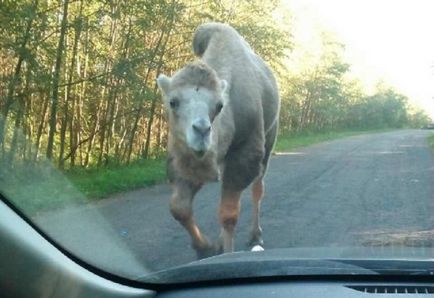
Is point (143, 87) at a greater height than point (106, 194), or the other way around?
point (143, 87)

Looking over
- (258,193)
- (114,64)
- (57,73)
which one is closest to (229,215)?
(258,193)

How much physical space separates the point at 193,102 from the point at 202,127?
0.27m

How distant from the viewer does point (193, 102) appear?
471cm

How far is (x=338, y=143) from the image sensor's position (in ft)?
61.6

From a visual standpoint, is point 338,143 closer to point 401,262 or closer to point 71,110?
point 71,110

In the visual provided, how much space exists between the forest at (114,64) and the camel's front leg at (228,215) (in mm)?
1737

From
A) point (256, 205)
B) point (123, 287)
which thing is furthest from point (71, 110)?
point (123, 287)

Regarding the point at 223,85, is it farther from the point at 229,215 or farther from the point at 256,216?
the point at 256,216

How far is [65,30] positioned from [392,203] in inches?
165

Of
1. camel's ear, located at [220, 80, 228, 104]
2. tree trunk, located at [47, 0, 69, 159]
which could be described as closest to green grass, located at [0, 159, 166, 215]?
camel's ear, located at [220, 80, 228, 104]

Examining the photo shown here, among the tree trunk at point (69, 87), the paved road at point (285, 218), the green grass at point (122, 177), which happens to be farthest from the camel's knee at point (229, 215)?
the tree trunk at point (69, 87)

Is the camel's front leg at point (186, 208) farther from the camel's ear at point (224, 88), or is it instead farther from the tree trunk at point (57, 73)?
the tree trunk at point (57, 73)

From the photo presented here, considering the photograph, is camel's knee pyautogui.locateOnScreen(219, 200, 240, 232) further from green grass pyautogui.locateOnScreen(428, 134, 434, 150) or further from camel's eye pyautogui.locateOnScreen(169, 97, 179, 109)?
green grass pyautogui.locateOnScreen(428, 134, 434, 150)

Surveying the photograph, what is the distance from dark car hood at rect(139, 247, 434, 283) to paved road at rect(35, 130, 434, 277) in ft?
1.54
